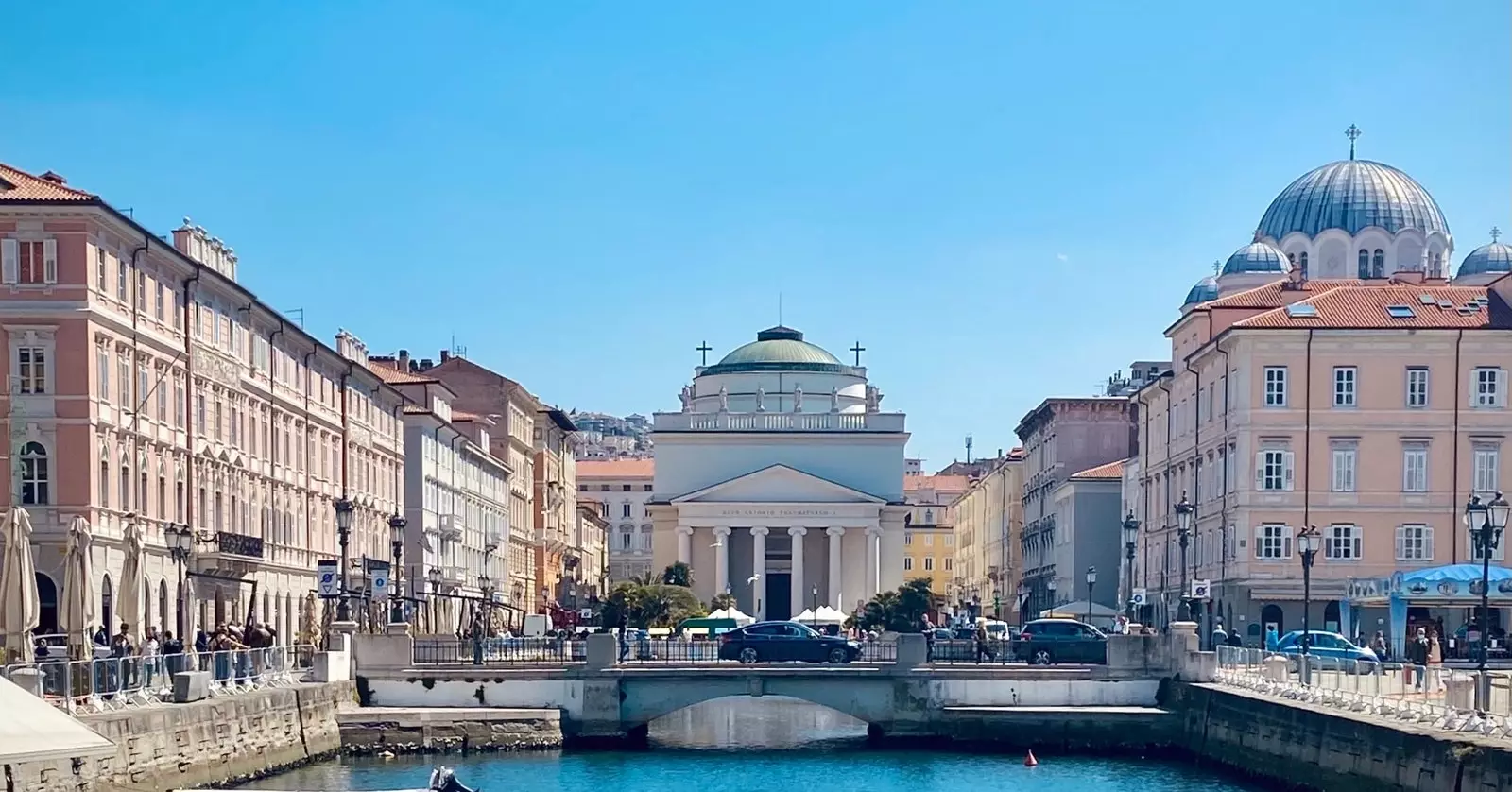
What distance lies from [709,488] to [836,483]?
777 centimetres

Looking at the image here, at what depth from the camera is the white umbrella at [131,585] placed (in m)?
44.9

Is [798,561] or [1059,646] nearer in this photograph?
[1059,646]

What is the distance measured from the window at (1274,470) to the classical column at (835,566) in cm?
5652

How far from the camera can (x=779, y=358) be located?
14338 cm

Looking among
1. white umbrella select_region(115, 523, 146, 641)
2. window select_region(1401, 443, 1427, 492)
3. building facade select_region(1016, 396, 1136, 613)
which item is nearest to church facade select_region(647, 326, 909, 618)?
building facade select_region(1016, 396, 1136, 613)

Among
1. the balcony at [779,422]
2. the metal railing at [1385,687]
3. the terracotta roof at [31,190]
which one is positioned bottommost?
the metal railing at [1385,687]

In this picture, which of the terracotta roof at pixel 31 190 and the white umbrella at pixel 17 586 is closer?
the white umbrella at pixel 17 586

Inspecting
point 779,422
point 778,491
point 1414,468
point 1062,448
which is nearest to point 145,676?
point 1414,468

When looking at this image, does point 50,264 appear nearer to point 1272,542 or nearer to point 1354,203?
point 1272,542

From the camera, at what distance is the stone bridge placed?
54.1 metres

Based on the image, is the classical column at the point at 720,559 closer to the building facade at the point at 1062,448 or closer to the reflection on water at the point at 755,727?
the building facade at the point at 1062,448

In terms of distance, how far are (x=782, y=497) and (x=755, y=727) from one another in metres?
Result: 66.2

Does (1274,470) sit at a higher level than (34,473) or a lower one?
lower

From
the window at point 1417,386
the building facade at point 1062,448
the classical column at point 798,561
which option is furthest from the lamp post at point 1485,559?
the classical column at point 798,561
